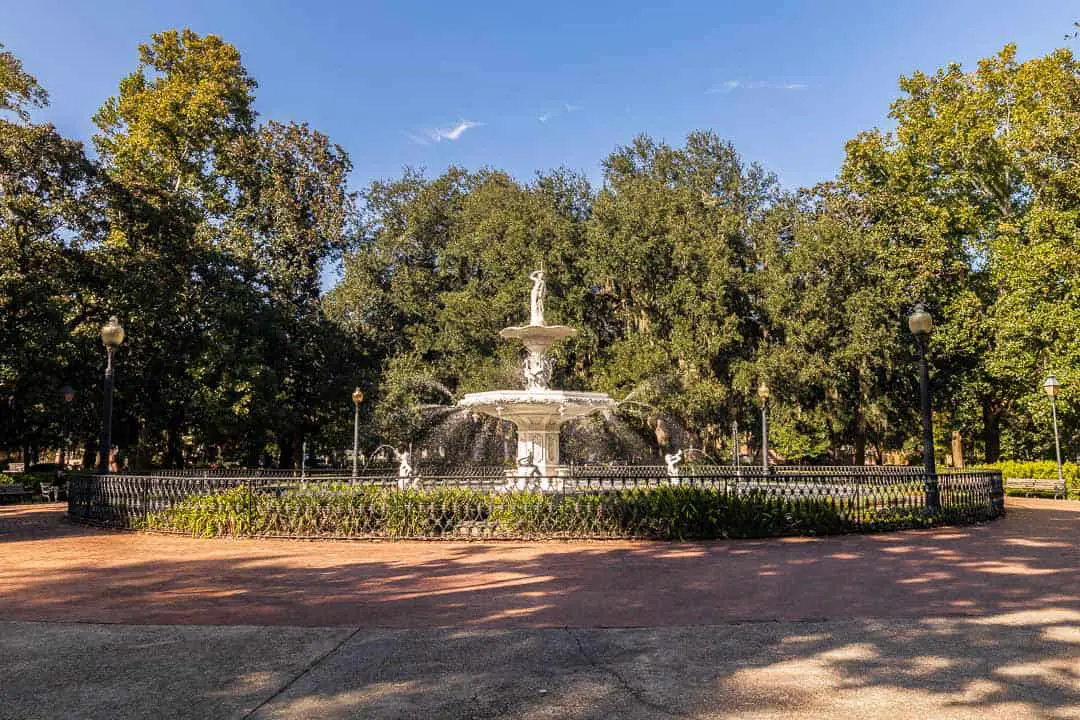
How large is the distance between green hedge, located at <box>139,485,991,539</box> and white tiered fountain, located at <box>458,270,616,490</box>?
10.7ft

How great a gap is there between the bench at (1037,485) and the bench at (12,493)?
30140mm

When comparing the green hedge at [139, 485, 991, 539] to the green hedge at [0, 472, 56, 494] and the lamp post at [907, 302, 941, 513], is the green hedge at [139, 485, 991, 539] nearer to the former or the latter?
the lamp post at [907, 302, 941, 513]

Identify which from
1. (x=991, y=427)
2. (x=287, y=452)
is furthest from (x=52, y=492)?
(x=991, y=427)

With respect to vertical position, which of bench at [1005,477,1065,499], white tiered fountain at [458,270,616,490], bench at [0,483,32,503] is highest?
white tiered fountain at [458,270,616,490]

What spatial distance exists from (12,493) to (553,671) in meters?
22.1

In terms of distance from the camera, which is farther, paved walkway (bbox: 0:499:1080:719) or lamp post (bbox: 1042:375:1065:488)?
lamp post (bbox: 1042:375:1065:488)

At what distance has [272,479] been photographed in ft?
41.3

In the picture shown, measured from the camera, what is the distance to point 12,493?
20422mm

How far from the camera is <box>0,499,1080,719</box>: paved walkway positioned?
418cm

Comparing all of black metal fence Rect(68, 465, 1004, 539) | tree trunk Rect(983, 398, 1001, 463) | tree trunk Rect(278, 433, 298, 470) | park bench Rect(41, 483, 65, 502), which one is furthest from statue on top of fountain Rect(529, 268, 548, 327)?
tree trunk Rect(983, 398, 1001, 463)

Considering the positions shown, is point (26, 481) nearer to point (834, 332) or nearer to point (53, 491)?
point (53, 491)

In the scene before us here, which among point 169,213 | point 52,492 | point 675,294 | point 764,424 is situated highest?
point 169,213

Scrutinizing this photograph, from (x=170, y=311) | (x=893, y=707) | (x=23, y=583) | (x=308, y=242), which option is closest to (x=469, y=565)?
(x=23, y=583)

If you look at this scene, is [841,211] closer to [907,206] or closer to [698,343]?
[907,206]
